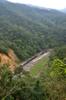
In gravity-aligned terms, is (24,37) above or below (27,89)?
below

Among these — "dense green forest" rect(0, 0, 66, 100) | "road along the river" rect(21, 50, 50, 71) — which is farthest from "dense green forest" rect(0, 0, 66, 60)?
"road along the river" rect(21, 50, 50, 71)

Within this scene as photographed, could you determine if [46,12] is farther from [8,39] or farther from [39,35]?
[8,39]

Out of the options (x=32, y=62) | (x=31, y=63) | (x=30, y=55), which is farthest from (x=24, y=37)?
(x=31, y=63)

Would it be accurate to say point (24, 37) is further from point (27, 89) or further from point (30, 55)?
point (27, 89)

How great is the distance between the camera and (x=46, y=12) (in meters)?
150

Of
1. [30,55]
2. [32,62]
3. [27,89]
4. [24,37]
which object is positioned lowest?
[32,62]

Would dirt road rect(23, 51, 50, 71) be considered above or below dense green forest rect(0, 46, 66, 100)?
below

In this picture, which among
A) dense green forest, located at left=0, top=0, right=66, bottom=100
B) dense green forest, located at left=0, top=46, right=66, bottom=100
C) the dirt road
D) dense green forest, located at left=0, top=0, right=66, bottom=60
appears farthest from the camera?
dense green forest, located at left=0, top=0, right=66, bottom=60

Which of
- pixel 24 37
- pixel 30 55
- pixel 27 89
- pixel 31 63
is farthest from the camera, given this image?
pixel 24 37

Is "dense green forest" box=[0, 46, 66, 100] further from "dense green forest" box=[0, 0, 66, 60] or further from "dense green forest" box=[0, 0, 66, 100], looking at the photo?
"dense green forest" box=[0, 0, 66, 60]

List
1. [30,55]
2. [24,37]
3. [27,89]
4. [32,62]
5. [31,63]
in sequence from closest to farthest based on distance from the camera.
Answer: [27,89]
[31,63]
[32,62]
[30,55]
[24,37]

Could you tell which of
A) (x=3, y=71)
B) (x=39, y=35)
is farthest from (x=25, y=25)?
(x=3, y=71)

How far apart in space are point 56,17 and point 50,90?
115247mm

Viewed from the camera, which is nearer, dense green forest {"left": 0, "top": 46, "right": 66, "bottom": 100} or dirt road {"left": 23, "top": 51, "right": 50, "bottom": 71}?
dense green forest {"left": 0, "top": 46, "right": 66, "bottom": 100}
